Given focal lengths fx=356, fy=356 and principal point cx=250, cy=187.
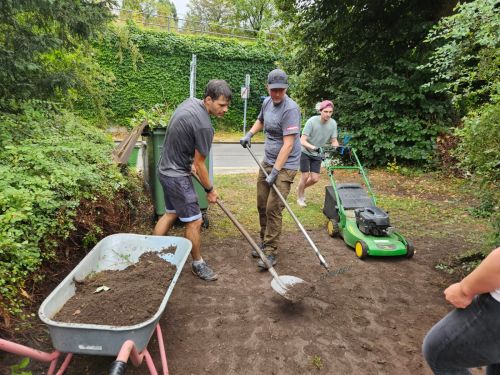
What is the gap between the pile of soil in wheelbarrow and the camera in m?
2.28

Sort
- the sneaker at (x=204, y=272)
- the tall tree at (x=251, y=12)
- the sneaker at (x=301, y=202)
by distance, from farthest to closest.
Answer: the tall tree at (x=251, y=12), the sneaker at (x=301, y=202), the sneaker at (x=204, y=272)

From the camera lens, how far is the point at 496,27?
3398 millimetres

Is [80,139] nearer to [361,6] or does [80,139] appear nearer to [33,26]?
[33,26]

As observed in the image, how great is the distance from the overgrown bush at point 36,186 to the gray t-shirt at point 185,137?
23.4 inches

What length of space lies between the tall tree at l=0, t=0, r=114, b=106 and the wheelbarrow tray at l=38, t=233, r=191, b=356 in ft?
7.13

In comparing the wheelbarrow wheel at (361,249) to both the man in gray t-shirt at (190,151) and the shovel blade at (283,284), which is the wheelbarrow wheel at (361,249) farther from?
the man in gray t-shirt at (190,151)

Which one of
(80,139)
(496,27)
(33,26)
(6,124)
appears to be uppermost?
(496,27)

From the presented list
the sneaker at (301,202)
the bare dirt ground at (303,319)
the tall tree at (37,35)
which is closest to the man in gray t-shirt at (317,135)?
the sneaker at (301,202)

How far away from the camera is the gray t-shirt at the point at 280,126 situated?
12.3ft

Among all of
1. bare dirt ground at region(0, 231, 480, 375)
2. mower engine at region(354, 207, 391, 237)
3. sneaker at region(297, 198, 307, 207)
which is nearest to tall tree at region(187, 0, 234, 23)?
sneaker at region(297, 198, 307, 207)

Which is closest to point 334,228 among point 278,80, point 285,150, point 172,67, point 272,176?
point 272,176

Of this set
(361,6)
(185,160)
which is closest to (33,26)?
(185,160)

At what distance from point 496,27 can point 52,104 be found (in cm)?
490

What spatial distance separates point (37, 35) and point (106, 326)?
11.4 ft
